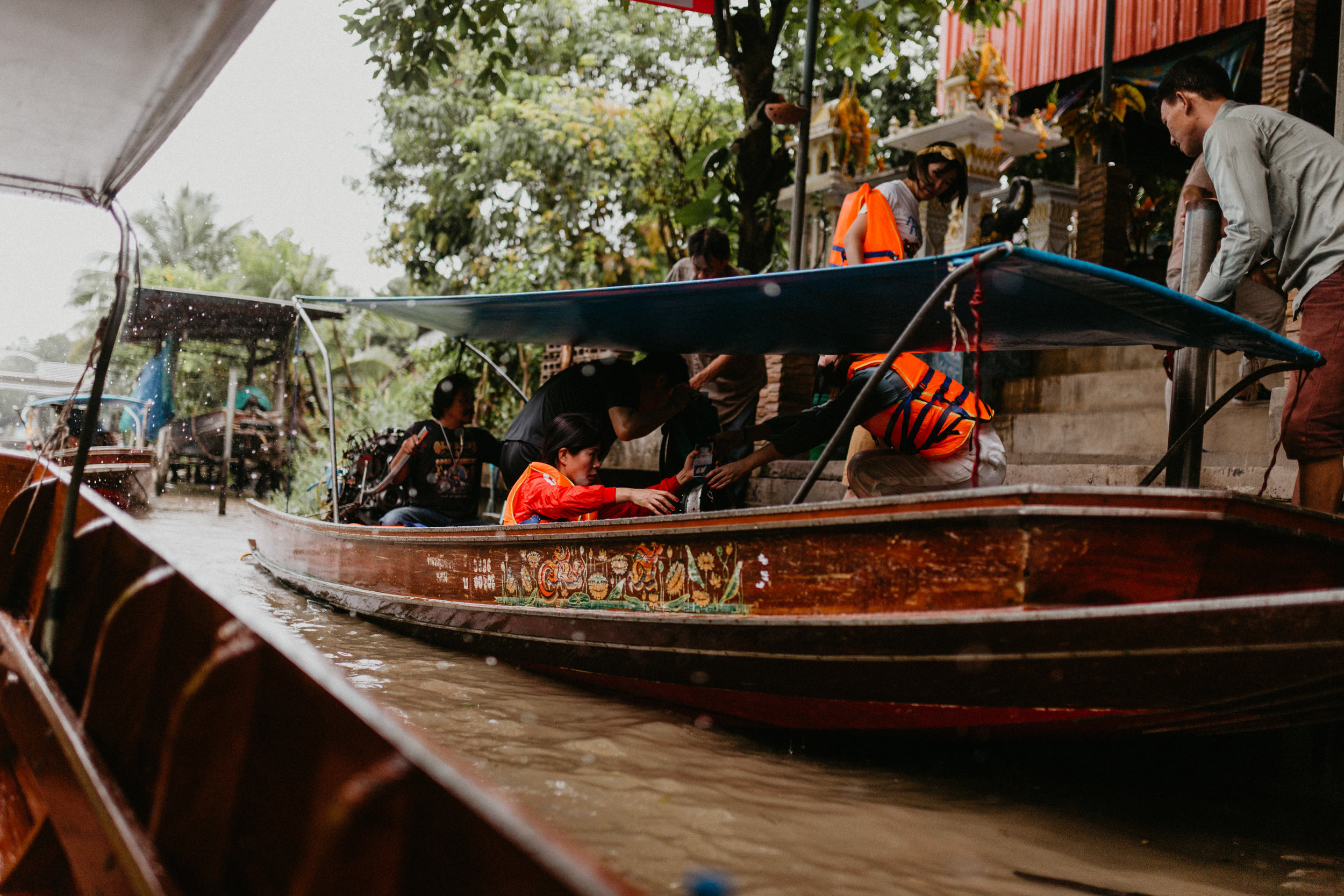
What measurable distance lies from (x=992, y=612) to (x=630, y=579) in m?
1.47

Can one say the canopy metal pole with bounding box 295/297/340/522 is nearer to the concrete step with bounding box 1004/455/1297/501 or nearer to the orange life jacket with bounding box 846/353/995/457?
the orange life jacket with bounding box 846/353/995/457

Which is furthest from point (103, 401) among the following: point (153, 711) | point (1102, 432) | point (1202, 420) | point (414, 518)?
point (1202, 420)

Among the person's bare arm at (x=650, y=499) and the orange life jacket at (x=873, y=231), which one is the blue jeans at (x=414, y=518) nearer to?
the person's bare arm at (x=650, y=499)

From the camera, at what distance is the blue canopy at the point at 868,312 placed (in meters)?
2.81

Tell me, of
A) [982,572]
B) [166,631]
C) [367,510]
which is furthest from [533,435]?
[166,631]

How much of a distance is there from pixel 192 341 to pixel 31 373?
1290 centimetres

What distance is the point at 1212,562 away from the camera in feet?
8.04

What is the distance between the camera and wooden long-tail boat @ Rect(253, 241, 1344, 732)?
2402 mm

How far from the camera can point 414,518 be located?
561 cm

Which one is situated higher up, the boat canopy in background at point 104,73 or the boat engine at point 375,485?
the boat canopy in background at point 104,73

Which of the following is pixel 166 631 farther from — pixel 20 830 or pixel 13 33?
pixel 13 33

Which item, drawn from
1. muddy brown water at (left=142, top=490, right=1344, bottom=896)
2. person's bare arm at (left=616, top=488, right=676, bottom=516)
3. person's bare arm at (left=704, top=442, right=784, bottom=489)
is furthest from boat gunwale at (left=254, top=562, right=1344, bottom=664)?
person's bare arm at (left=704, top=442, right=784, bottom=489)

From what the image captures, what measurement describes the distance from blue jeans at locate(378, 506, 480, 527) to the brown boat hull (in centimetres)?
233

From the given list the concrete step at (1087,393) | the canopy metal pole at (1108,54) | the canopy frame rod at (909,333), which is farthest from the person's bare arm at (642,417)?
the canopy metal pole at (1108,54)
